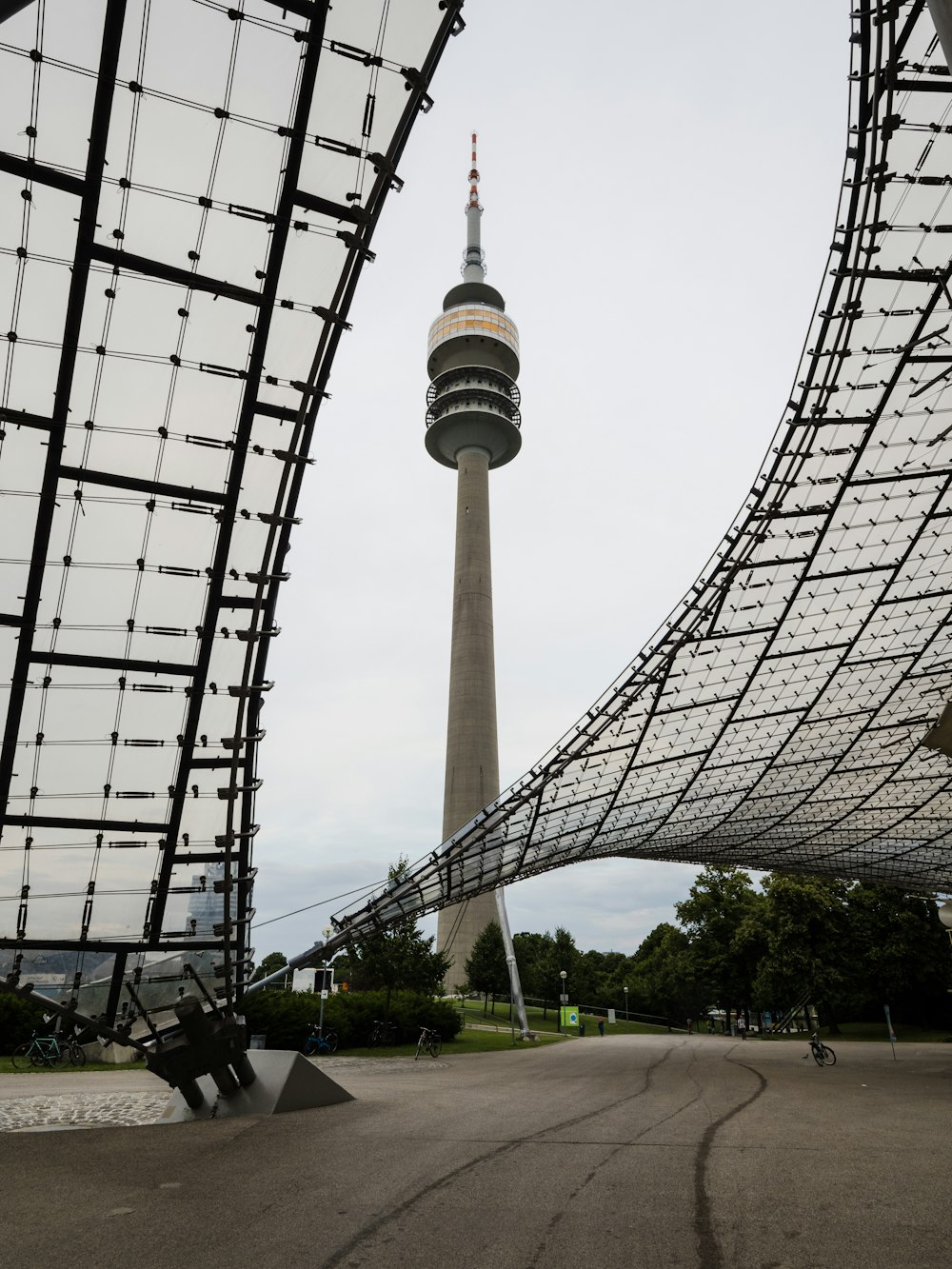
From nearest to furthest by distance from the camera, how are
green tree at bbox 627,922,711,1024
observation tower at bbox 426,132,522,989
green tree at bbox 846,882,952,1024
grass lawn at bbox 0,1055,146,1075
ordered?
grass lawn at bbox 0,1055,146,1075
green tree at bbox 846,882,952,1024
observation tower at bbox 426,132,522,989
green tree at bbox 627,922,711,1024

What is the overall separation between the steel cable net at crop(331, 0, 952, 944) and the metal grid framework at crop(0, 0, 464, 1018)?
9215 mm

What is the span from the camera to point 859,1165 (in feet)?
32.7

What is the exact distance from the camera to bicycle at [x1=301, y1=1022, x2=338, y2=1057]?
30.7 metres

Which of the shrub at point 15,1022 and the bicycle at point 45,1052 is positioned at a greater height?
the shrub at point 15,1022

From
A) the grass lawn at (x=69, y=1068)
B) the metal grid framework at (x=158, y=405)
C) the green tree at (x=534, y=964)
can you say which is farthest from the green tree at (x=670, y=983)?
the metal grid framework at (x=158, y=405)

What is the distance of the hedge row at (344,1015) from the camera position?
97.5 ft

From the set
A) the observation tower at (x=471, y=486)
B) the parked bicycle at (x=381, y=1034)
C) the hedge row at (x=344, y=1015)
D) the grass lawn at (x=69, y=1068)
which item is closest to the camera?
the grass lawn at (x=69, y=1068)

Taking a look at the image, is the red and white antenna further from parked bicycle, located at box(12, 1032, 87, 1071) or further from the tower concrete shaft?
parked bicycle, located at box(12, 1032, 87, 1071)

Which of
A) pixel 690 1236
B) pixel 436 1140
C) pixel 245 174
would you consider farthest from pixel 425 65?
pixel 436 1140

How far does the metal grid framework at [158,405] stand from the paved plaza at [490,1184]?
160 inches

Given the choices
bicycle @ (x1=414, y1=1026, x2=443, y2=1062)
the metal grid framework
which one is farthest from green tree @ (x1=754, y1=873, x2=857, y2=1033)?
the metal grid framework

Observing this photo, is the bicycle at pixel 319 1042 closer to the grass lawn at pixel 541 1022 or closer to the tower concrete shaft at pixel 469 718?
the grass lawn at pixel 541 1022

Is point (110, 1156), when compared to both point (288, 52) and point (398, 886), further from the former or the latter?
point (398, 886)

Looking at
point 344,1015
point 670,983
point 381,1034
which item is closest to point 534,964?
point 670,983
